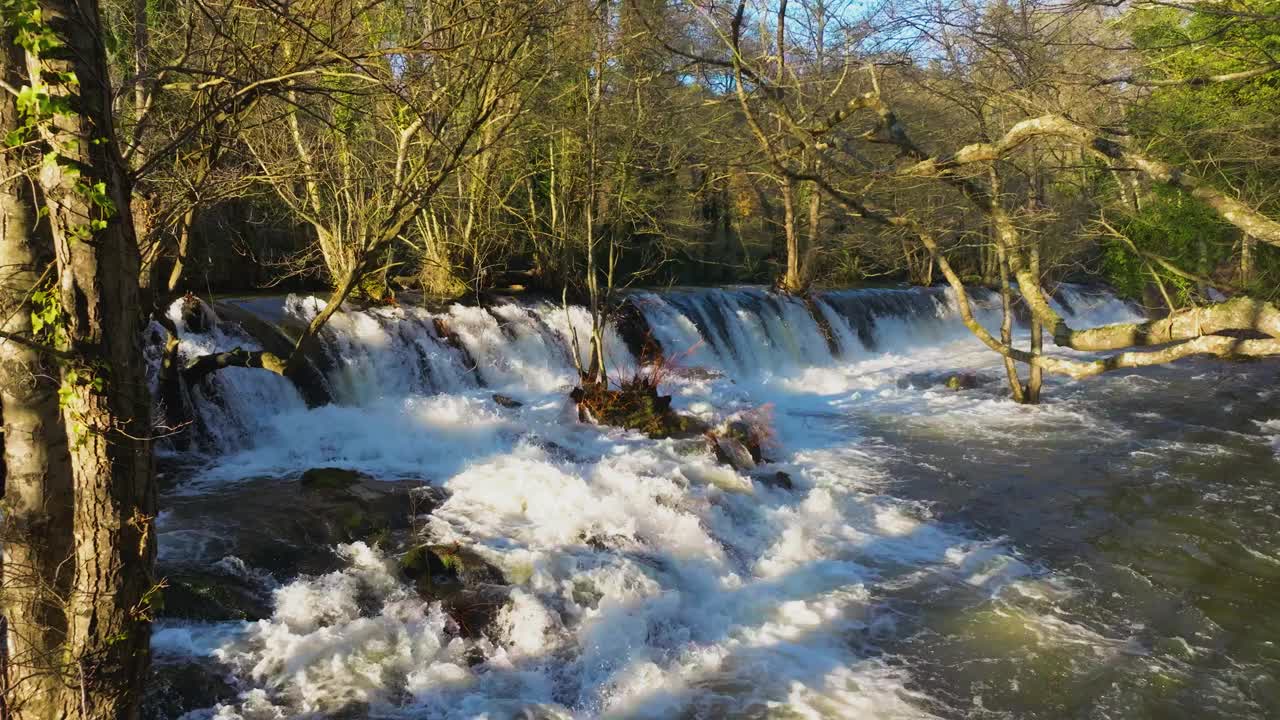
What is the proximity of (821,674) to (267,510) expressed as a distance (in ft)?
15.1

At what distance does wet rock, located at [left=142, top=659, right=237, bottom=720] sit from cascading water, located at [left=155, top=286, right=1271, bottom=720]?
0.17 feet

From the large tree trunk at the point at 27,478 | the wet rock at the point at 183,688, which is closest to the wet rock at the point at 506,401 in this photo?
the wet rock at the point at 183,688

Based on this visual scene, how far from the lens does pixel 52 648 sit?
2713 millimetres

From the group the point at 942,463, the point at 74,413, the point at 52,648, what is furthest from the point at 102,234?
the point at 942,463

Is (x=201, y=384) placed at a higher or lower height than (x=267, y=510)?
higher

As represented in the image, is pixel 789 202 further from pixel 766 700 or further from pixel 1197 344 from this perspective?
pixel 1197 344

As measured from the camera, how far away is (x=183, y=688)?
13.9 ft

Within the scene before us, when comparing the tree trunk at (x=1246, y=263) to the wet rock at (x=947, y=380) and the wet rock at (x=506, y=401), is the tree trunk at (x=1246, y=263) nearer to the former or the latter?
the wet rock at (x=947, y=380)

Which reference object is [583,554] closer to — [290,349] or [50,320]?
[50,320]

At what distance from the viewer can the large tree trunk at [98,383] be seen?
233cm

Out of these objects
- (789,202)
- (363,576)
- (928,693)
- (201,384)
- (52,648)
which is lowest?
(928,693)

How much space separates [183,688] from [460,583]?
5.99 feet

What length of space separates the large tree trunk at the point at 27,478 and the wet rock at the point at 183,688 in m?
1.51

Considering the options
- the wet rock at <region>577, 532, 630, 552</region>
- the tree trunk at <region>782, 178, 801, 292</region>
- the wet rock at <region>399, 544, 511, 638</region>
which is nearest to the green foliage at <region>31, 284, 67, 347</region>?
the wet rock at <region>399, 544, 511, 638</region>
